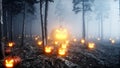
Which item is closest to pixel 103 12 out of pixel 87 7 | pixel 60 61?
pixel 87 7

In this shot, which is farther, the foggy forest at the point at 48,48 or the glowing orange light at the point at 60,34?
the glowing orange light at the point at 60,34

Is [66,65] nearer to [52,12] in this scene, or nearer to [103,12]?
[103,12]

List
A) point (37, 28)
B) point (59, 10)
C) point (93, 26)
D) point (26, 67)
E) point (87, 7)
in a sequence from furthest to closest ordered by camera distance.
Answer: point (93, 26)
point (37, 28)
point (59, 10)
point (87, 7)
point (26, 67)

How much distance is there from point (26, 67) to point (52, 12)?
101m

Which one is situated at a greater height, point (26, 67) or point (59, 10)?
point (59, 10)

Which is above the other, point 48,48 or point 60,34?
point 60,34

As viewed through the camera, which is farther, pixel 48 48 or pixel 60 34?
pixel 60 34

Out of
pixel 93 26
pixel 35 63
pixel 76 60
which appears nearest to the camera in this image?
pixel 35 63

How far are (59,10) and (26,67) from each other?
61871mm

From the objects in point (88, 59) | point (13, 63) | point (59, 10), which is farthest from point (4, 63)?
point (59, 10)

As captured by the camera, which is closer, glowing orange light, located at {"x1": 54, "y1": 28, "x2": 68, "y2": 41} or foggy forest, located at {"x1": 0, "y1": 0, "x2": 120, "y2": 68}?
foggy forest, located at {"x1": 0, "y1": 0, "x2": 120, "y2": 68}

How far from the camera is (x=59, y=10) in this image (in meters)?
75.6

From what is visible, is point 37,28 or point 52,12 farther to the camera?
point 52,12

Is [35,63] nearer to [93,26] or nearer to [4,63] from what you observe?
[4,63]
